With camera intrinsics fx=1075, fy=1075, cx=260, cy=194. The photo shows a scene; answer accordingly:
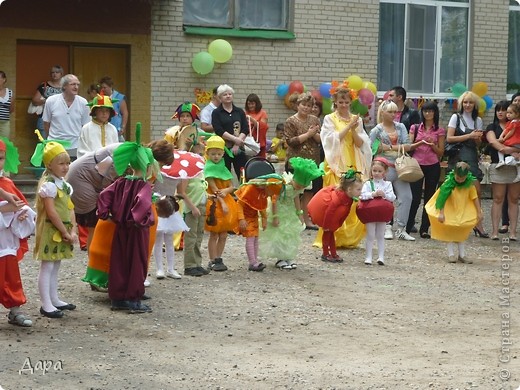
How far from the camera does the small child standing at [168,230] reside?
9.65 metres

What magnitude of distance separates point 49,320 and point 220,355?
1.61 meters

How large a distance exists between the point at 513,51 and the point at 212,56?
20.8 feet

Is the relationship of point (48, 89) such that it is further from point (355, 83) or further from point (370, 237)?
point (370, 237)

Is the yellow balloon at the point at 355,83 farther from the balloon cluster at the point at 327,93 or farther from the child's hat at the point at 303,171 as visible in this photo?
the child's hat at the point at 303,171

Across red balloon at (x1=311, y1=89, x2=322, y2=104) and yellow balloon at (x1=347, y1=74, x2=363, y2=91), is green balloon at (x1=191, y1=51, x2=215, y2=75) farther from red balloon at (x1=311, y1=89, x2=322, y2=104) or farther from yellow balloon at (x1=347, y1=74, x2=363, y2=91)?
yellow balloon at (x1=347, y1=74, x2=363, y2=91)

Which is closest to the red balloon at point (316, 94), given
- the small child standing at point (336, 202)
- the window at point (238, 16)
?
the window at point (238, 16)

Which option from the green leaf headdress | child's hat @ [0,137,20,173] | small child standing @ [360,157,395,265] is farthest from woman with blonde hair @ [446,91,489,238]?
child's hat @ [0,137,20,173]

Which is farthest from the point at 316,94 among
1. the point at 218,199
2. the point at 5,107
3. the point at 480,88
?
the point at 218,199

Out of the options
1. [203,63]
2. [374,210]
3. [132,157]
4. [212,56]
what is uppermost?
[212,56]

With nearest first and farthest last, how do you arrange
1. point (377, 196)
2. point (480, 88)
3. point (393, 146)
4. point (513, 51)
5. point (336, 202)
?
point (336, 202) < point (377, 196) < point (393, 146) < point (480, 88) < point (513, 51)

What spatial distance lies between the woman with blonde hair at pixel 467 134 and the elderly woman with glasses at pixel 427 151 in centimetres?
16

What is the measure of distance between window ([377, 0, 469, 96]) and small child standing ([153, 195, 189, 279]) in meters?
9.45

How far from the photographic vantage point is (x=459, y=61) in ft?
64.7

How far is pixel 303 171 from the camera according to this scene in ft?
36.0
